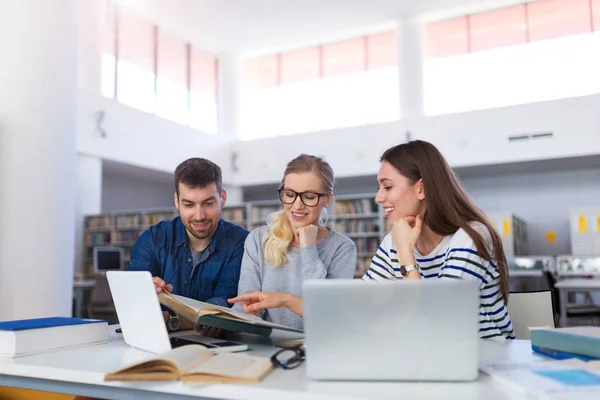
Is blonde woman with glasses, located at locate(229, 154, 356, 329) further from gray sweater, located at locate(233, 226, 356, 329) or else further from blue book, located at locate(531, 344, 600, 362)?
blue book, located at locate(531, 344, 600, 362)

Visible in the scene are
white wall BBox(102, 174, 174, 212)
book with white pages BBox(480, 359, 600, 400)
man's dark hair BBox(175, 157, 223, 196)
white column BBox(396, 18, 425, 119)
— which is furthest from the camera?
white wall BBox(102, 174, 174, 212)

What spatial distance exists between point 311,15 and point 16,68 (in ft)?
24.8

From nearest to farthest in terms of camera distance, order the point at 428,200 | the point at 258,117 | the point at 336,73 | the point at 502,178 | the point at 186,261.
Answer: the point at 428,200
the point at 186,261
the point at 502,178
the point at 336,73
the point at 258,117

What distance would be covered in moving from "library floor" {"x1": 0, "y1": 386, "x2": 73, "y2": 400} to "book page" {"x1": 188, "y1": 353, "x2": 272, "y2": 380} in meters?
0.56

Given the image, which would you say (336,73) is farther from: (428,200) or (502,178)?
(428,200)

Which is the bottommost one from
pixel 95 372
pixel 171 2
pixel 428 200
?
pixel 95 372

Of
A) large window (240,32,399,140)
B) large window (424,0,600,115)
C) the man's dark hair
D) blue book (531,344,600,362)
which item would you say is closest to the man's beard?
the man's dark hair

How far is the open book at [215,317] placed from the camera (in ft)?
3.96

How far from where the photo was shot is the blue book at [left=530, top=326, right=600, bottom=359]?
3.42ft

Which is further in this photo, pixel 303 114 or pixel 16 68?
pixel 303 114

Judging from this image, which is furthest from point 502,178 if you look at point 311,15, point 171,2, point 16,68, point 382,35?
point 16,68

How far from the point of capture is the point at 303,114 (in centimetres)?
1180

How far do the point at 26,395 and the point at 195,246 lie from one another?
35.5 inches

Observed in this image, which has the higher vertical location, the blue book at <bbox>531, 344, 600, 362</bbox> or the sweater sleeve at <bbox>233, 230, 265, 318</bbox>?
the sweater sleeve at <bbox>233, 230, 265, 318</bbox>
